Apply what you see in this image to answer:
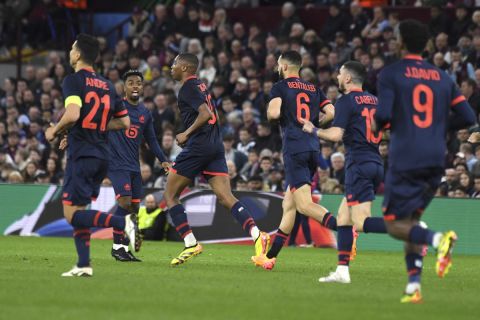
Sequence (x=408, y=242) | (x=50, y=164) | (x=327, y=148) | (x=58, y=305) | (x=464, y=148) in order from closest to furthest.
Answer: (x=58, y=305) → (x=408, y=242) → (x=464, y=148) → (x=327, y=148) → (x=50, y=164)

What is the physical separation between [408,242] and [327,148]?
500 inches

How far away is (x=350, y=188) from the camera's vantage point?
11.8m

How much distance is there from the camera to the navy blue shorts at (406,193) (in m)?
9.32

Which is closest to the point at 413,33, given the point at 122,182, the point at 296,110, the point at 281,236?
the point at 296,110

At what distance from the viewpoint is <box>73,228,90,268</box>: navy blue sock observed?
1116 cm

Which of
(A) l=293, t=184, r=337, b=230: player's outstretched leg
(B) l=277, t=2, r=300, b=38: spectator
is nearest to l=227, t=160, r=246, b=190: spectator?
(B) l=277, t=2, r=300, b=38: spectator

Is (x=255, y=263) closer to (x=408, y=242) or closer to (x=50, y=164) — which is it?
(x=408, y=242)

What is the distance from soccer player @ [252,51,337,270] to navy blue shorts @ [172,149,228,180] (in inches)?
39.9

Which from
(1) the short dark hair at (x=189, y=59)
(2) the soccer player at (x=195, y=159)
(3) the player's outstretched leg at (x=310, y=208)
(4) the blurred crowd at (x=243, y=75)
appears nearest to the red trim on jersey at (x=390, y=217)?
(3) the player's outstretched leg at (x=310, y=208)

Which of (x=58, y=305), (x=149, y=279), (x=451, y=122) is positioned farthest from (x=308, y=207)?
(x=58, y=305)

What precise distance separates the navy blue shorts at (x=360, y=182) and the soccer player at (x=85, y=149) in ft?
8.06

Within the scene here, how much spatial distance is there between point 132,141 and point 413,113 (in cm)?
601

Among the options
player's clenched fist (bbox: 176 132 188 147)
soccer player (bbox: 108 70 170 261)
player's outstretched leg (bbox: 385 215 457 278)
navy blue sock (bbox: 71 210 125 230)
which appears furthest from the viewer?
soccer player (bbox: 108 70 170 261)

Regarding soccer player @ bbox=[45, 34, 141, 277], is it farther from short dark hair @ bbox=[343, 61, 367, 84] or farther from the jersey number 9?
the jersey number 9
